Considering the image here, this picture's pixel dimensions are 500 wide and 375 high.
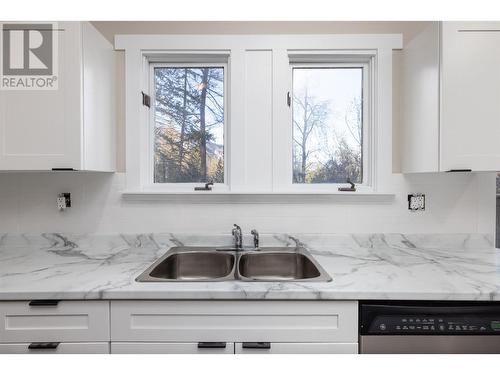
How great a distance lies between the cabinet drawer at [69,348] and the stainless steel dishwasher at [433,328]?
1.06 meters

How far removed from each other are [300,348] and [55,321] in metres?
1.00

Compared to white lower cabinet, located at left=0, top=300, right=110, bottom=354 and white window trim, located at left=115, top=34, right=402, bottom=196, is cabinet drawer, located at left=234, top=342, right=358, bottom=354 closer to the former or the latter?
white lower cabinet, located at left=0, top=300, right=110, bottom=354

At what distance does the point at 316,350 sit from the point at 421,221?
1.17m

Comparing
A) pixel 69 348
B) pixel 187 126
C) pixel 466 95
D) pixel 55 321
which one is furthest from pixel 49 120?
pixel 466 95

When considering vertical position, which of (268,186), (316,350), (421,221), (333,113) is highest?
(333,113)

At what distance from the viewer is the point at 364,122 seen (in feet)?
6.50

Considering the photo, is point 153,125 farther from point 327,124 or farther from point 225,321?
point 225,321

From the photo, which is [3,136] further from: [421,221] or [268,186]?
[421,221]

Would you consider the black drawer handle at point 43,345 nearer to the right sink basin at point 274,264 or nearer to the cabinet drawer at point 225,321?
the cabinet drawer at point 225,321

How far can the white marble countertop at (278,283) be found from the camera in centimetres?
A: 120

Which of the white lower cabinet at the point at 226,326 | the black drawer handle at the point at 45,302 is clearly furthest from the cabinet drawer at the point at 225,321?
the black drawer handle at the point at 45,302

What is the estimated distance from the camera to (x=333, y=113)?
201 cm

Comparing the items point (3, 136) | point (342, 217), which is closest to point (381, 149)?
point (342, 217)

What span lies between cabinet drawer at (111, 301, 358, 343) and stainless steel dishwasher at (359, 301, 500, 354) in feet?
0.42
